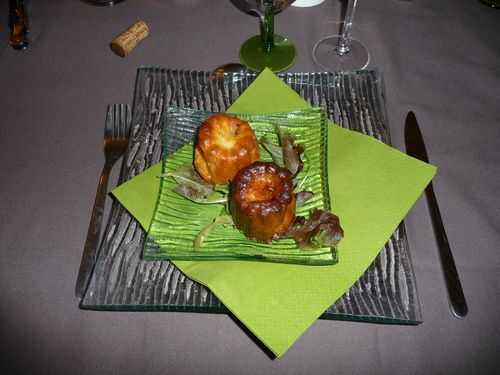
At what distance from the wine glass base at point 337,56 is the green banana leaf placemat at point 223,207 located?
389 mm

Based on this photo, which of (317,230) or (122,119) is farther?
(122,119)

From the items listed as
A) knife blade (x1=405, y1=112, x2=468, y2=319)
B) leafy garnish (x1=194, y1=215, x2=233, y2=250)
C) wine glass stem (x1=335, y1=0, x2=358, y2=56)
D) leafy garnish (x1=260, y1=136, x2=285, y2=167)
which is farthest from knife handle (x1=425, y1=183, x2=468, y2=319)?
wine glass stem (x1=335, y1=0, x2=358, y2=56)

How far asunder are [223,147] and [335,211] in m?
0.32

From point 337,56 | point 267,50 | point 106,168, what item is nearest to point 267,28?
point 267,50

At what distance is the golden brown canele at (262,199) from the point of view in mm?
904

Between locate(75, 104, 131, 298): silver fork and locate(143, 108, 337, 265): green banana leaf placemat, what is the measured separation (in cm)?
15

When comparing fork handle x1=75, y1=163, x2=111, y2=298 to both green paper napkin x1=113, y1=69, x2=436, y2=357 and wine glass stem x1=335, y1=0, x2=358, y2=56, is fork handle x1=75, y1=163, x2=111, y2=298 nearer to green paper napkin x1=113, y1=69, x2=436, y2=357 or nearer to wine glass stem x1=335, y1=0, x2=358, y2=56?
green paper napkin x1=113, y1=69, x2=436, y2=357

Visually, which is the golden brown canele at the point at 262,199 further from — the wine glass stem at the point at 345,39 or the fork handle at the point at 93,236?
the wine glass stem at the point at 345,39

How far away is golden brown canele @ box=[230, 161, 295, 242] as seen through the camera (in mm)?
904

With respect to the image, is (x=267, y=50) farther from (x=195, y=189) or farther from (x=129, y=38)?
(x=195, y=189)

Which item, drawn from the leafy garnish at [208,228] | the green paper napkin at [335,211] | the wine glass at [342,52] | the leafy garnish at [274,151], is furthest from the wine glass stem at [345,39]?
the leafy garnish at [208,228]

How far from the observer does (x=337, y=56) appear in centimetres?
147

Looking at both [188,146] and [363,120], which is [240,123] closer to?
[188,146]

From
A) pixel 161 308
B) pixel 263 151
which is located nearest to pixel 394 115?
pixel 263 151
